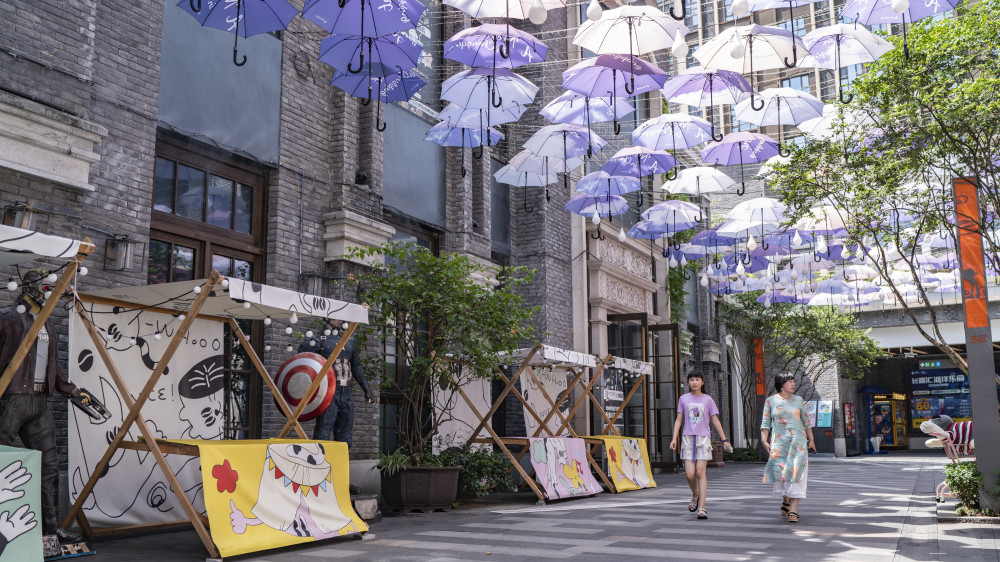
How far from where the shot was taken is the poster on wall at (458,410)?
11438mm

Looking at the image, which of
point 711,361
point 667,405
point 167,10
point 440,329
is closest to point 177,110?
point 167,10

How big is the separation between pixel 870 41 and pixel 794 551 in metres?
6.20

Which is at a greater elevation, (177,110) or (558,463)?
(177,110)

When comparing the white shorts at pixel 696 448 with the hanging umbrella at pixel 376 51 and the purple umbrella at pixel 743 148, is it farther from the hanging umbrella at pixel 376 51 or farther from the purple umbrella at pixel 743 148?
the hanging umbrella at pixel 376 51

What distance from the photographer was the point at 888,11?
29.9 ft

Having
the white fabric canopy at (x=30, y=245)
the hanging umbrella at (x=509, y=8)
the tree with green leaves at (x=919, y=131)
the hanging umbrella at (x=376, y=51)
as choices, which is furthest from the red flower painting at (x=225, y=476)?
the tree with green leaves at (x=919, y=131)

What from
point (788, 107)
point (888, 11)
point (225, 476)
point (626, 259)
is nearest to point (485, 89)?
point (788, 107)

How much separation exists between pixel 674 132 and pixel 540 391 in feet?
15.5

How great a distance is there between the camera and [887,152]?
1083 cm

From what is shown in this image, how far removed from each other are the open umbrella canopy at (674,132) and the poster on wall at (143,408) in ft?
21.3

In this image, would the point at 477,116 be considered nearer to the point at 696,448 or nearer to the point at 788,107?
the point at 788,107

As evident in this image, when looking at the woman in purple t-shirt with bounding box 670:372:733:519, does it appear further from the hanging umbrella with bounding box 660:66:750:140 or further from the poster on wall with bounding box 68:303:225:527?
the poster on wall with bounding box 68:303:225:527

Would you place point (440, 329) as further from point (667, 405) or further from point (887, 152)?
point (667, 405)

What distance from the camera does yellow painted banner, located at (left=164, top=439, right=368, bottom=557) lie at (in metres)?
6.56
